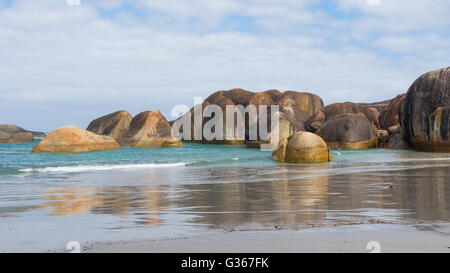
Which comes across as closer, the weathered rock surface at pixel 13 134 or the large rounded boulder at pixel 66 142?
the large rounded boulder at pixel 66 142

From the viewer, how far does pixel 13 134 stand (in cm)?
6800

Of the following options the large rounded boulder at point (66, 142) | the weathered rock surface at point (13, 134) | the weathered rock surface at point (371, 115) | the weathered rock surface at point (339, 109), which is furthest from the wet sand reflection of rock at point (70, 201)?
the weathered rock surface at point (13, 134)

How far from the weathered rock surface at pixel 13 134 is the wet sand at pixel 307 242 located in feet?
238

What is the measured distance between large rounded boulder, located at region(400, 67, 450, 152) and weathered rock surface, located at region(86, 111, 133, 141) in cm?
3062

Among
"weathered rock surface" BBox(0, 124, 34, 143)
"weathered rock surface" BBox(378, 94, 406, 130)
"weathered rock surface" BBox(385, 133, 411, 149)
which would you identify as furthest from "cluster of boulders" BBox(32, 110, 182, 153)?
"weathered rock surface" BBox(378, 94, 406, 130)

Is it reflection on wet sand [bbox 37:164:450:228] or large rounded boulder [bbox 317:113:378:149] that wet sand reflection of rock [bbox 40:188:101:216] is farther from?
large rounded boulder [bbox 317:113:378:149]

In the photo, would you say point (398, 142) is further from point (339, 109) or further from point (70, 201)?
point (70, 201)

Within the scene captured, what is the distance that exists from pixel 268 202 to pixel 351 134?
98.6ft

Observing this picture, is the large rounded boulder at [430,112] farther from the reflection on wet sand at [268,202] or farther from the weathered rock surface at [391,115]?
the reflection on wet sand at [268,202]

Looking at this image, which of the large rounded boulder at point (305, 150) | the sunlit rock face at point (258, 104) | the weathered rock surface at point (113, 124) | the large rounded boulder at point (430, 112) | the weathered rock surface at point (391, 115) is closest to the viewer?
the large rounded boulder at point (305, 150)

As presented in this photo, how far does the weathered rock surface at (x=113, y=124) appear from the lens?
4606 centimetres

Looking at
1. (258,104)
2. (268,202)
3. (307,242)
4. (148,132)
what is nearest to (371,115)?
(258,104)

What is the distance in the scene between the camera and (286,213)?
5.95m
